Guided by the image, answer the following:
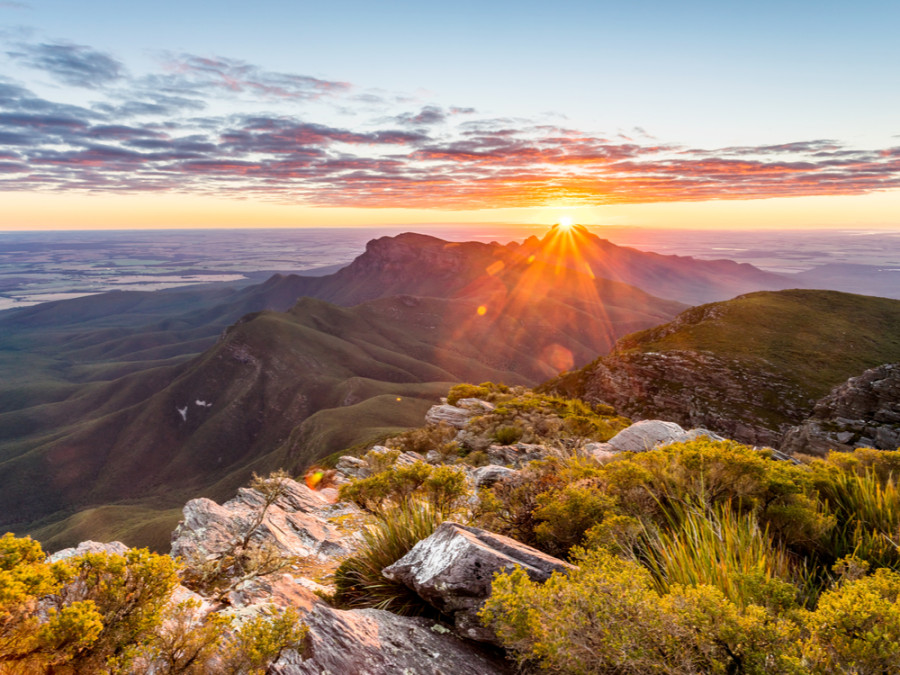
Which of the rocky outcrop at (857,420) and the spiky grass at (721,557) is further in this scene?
the rocky outcrop at (857,420)

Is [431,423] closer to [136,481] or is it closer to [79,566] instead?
[79,566]

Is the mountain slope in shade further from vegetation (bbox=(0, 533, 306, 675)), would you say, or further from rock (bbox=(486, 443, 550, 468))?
vegetation (bbox=(0, 533, 306, 675))

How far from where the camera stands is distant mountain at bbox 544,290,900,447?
4197cm

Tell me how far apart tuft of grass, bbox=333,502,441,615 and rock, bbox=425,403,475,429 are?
20926mm

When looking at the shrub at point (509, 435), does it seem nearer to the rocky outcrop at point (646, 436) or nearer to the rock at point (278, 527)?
the rocky outcrop at point (646, 436)

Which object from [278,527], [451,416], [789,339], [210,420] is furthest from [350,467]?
[210,420]

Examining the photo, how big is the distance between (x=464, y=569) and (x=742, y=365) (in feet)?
180

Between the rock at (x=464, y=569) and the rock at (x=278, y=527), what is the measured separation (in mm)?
5844

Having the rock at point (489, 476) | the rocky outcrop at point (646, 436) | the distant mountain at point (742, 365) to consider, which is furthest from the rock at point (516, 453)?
the distant mountain at point (742, 365)

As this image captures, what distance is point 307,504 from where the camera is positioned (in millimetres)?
17016

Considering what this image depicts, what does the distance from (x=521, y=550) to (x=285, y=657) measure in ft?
11.0

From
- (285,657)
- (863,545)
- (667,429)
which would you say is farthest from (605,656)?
(667,429)

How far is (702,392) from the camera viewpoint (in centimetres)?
4444

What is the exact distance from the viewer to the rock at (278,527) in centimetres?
1138
